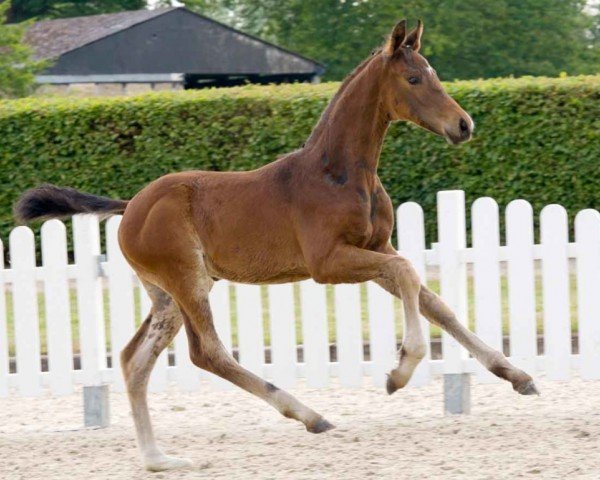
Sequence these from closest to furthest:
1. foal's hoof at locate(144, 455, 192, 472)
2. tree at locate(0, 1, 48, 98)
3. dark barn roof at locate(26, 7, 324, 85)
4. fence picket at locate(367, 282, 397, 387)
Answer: foal's hoof at locate(144, 455, 192, 472), fence picket at locate(367, 282, 397, 387), tree at locate(0, 1, 48, 98), dark barn roof at locate(26, 7, 324, 85)

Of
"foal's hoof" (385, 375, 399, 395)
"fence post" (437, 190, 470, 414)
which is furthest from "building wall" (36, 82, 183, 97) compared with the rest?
"foal's hoof" (385, 375, 399, 395)

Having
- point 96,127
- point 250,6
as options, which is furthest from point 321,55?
point 96,127

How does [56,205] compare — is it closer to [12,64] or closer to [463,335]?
[463,335]

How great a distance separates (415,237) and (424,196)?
6.28m

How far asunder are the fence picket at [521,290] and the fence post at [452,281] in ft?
0.95

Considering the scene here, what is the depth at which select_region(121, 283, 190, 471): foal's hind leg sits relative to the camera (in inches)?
240

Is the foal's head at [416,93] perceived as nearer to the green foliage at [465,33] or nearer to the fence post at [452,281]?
the fence post at [452,281]

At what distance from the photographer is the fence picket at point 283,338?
7.46m

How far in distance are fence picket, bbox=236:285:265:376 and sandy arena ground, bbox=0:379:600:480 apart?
335 millimetres

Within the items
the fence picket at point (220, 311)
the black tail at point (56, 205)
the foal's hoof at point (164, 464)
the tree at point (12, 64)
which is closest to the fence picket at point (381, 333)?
the fence picket at point (220, 311)

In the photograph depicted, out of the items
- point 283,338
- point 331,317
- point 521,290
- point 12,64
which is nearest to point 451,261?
point 521,290

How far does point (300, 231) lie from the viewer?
5762 millimetres

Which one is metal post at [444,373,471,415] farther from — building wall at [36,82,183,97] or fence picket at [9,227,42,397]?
building wall at [36,82,183,97]

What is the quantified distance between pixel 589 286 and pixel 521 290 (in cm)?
39
